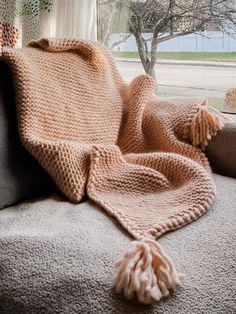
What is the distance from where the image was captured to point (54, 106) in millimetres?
1271

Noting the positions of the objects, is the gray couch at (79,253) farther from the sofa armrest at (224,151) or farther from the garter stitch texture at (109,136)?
the sofa armrest at (224,151)

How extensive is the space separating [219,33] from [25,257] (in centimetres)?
136

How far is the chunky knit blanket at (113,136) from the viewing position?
3.45 feet

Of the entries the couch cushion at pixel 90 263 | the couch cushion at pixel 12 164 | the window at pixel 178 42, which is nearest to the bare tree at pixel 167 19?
the window at pixel 178 42

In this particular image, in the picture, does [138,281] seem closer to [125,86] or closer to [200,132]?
[200,132]

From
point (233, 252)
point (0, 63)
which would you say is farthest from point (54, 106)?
point (233, 252)

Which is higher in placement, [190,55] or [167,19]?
[167,19]

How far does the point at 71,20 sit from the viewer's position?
1808 mm

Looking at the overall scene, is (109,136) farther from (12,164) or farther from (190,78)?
(190,78)

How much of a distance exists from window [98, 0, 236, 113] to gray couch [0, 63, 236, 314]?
86cm

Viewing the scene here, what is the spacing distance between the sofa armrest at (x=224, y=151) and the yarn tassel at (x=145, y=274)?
23.7 inches

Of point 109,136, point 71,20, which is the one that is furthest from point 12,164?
point 71,20

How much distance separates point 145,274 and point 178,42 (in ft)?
4.59

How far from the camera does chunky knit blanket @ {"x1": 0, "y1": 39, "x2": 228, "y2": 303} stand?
105cm
